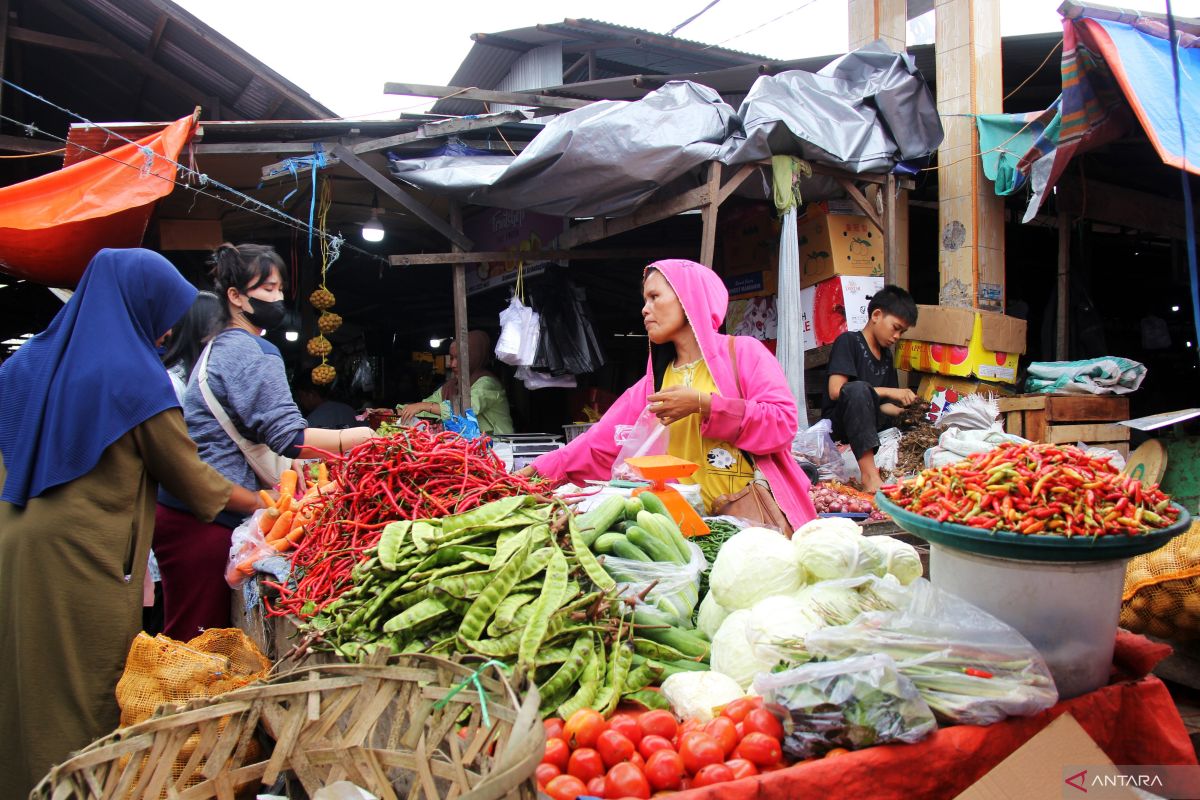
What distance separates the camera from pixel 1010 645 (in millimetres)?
1791

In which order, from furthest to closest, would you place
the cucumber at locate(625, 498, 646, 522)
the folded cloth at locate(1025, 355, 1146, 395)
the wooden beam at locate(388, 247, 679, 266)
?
the wooden beam at locate(388, 247, 679, 266) → the folded cloth at locate(1025, 355, 1146, 395) → the cucumber at locate(625, 498, 646, 522)

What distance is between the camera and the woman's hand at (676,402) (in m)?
3.33

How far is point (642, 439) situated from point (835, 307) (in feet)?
11.7

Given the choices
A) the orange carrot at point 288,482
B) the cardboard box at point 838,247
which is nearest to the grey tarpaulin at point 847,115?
the cardboard box at point 838,247

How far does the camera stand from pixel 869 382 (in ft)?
19.9

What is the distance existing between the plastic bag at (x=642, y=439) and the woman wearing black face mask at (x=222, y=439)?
1.43 m

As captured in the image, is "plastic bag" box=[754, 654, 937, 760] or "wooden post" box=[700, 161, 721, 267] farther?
"wooden post" box=[700, 161, 721, 267]

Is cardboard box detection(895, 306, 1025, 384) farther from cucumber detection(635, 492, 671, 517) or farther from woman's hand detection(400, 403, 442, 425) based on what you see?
woman's hand detection(400, 403, 442, 425)

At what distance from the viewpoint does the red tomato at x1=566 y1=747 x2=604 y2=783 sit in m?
1.69

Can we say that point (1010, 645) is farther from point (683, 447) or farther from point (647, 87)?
point (647, 87)

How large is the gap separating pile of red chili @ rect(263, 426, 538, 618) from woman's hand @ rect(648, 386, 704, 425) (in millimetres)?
760

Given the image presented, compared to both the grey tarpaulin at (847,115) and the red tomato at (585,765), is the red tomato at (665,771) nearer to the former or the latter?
the red tomato at (585,765)

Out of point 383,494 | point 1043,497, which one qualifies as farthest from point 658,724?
point 383,494

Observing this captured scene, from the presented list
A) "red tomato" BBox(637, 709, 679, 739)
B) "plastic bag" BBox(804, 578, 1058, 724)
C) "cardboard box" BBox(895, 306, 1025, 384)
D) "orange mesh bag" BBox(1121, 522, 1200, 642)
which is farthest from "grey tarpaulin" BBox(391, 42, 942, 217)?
"red tomato" BBox(637, 709, 679, 739)
